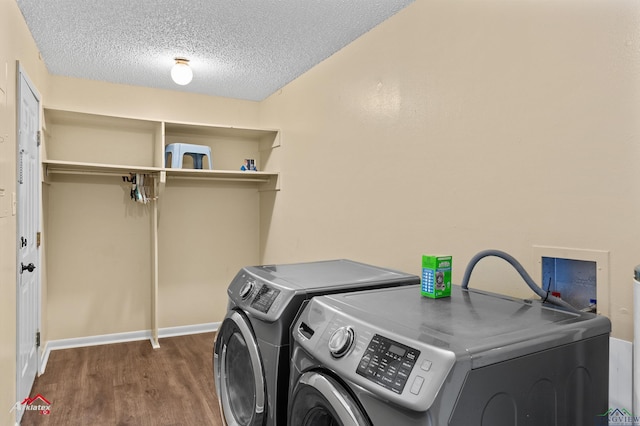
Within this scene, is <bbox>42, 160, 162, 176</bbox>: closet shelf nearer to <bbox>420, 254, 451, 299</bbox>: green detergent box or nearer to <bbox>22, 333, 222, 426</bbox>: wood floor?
<bbox>22, 333, 222, 426</bbox>: wood floor

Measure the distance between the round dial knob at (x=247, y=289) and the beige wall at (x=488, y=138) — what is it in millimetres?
844

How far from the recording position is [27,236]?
2609mm

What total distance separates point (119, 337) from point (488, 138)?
11.8 feet

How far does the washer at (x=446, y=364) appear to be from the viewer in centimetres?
88

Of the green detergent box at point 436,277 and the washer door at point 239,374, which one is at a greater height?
the green detergent box at point 436,277

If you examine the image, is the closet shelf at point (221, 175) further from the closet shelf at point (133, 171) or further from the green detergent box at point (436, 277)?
the green detergent box at point (436, 277)

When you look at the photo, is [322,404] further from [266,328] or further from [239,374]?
[239,374]

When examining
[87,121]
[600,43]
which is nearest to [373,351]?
[600,43]

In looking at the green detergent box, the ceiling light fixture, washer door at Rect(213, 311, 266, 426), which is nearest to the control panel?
the green detergent box

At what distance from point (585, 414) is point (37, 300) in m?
3.30

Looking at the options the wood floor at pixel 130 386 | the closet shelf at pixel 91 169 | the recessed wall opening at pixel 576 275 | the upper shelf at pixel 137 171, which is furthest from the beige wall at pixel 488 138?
the closet shelf at pixel 91 169

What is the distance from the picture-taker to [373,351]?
40.0 inches

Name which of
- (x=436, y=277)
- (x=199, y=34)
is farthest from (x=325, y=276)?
(x=199, y=34)

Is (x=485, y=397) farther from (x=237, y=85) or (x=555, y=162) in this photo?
(x=237, y=85)
